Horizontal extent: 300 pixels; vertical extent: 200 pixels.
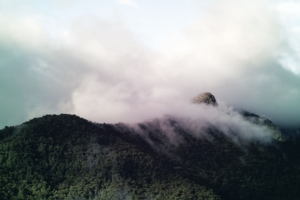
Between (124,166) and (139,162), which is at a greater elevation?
(139,162)

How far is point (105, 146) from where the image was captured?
10412 centimetres

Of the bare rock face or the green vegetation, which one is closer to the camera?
the green vegetation

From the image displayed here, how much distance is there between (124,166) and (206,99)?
228 feet

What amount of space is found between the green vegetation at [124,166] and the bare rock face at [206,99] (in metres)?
27.3

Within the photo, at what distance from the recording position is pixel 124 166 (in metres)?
97.3

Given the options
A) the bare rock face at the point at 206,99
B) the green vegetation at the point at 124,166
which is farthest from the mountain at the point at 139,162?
the bare rock face at the point at 206,99

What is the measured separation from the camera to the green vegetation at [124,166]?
8756cm

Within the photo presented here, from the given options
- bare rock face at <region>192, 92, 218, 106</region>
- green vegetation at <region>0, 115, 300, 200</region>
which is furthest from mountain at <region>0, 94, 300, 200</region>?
bare rock face at <region>192, 92, 218, 106</region>

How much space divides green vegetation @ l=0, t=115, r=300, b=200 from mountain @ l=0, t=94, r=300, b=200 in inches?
9.0

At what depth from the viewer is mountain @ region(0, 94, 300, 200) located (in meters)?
88.2

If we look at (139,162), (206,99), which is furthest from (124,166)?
(206,99)

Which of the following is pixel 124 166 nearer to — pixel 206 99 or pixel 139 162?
pixel 139 162

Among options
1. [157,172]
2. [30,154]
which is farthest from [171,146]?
[30,154]

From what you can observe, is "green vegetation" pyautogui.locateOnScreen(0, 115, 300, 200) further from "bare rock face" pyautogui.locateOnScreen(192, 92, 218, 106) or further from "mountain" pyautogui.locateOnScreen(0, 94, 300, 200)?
"bare rock face" pyautogui.locateOnScreen(192, 92, 218, 106)
